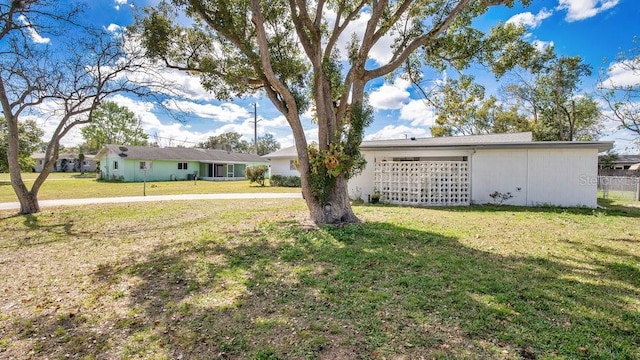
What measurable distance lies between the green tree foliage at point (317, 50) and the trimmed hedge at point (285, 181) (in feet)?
42.1

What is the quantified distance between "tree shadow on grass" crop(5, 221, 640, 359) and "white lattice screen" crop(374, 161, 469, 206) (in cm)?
667

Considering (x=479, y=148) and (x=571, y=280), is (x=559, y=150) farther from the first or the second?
(x=571, y=280)

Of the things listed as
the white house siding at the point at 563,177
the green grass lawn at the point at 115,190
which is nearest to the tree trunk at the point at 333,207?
the white house siding at the point at 563,177

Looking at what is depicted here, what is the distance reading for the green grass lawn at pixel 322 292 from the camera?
2871 millimetres

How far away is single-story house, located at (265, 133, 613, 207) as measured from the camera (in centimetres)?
1166

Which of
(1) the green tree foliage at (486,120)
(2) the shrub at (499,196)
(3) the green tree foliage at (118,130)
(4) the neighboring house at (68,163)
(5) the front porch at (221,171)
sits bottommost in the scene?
(2) the shrub at (499,196)

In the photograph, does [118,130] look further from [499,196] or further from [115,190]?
[499,196]

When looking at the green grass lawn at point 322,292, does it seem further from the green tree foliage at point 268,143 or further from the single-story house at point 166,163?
the green tree foliage at point 268,143

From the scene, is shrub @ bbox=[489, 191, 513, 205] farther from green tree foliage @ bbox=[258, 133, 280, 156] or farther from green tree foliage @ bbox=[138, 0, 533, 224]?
green tree foliage @ bbox=[258, 133, 280, 156]

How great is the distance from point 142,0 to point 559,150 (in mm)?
14603

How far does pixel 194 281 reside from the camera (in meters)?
4.46

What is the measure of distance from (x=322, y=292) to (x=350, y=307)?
0.53 m

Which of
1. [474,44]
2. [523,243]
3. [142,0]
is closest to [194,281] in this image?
[523,243]

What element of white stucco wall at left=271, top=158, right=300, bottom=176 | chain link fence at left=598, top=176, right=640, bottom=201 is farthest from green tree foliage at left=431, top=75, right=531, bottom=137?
white stucco wall at left=271, top=158, right=300, bottom=176
